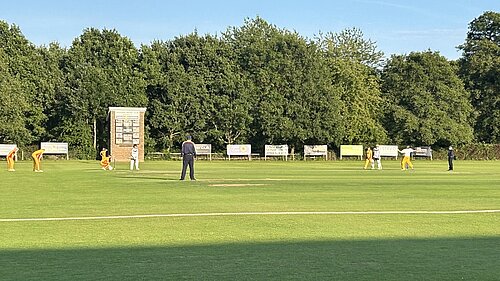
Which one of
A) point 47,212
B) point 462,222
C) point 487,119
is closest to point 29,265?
point 47,212

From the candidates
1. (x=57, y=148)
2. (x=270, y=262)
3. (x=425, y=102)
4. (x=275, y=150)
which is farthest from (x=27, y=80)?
(x=270, y=262)

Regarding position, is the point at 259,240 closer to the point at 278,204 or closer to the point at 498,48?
the point at 278,204

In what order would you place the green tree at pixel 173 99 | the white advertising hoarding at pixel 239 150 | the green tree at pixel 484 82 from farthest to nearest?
1. the green tree at pixel 484 82
2. the white advertising hoarding at pixel 239 150
3. the green tree at pixel 173 99

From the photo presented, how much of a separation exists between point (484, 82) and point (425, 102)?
11926 mm

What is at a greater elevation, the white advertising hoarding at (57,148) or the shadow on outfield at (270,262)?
the white advertising hoarding at (57,148)

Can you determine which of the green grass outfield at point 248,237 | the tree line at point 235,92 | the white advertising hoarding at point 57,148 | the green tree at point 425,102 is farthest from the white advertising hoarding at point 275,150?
the green grass outfield at point 248,237

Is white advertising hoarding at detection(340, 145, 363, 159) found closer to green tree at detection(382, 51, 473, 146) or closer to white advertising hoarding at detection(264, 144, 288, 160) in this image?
green tree at detection(382, 51, 473, 146)

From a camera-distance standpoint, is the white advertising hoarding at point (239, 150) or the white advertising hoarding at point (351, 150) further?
the white advertising hoarding at point (351, 150)

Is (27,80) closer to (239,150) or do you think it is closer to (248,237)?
(239,150)

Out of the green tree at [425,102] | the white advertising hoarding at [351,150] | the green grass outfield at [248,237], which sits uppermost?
the green tree at [425,102]

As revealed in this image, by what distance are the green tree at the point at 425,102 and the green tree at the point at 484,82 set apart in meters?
4.22

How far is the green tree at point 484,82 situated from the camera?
8638 cm

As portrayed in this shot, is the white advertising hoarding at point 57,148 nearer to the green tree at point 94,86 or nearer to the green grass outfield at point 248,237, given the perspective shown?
the green tree at point 94,86

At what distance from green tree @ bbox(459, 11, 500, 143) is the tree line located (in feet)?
0.77
